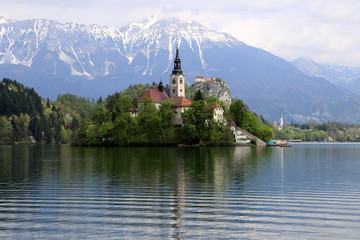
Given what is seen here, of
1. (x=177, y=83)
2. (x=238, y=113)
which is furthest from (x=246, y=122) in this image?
(x=177, y=83)

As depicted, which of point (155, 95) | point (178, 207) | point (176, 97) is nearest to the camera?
point (178, 207)

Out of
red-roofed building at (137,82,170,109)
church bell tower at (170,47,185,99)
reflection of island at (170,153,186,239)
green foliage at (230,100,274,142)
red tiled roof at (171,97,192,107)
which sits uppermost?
church bell tower at (170,47,185,99)

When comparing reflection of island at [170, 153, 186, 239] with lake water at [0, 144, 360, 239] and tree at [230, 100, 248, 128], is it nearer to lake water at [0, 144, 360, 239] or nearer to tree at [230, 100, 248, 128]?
lake water at [0, 144, 360, 239]

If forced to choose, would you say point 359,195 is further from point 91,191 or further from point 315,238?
point 91,191

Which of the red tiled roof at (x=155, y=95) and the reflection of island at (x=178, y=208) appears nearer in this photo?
the reflection of island at (x=178, y=208)

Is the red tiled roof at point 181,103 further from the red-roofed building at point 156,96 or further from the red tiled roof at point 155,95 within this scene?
the red tiled roof at point 155,95

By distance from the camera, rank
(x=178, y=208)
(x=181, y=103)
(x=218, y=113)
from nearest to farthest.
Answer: (x=178, y=208) < (x=218, y=113) < (x=181, y=103)

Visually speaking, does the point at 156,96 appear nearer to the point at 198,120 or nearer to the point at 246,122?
the point at 246,122

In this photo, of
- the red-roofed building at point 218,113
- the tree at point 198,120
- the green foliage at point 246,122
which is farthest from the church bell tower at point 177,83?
the tree at point 198,120

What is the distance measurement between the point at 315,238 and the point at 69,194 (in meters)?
19.9

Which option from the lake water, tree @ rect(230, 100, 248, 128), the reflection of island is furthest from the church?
the reflection of island

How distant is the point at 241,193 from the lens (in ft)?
131

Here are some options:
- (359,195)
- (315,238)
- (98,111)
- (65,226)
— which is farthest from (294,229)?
(98,111)

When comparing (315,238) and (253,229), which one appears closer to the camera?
(315,238)
